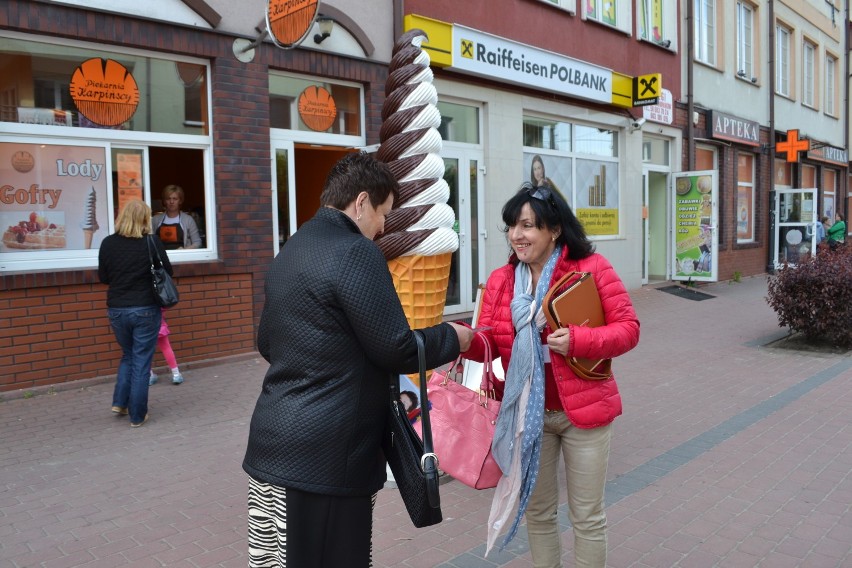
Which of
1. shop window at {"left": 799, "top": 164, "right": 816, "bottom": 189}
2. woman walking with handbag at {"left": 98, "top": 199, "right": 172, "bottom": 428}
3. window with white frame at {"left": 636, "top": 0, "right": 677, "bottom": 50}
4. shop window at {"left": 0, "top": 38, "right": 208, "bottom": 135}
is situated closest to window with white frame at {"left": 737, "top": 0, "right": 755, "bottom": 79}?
window with white frame at {"left": 636, "top": 0, "right": 677, "bottom": 50}

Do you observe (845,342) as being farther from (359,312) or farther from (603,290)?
(359,312)

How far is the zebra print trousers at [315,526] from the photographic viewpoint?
2.31m

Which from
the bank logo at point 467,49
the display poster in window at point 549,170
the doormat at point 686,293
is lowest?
the doormat at point 686,293

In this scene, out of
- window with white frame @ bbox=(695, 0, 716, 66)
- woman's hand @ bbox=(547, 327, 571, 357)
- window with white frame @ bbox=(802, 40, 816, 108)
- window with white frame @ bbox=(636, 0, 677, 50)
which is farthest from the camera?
window with white frame @ bbox=(802, 40, 816, 108)

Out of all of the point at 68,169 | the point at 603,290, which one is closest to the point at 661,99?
the point at 68,169

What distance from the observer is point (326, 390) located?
2.27 m

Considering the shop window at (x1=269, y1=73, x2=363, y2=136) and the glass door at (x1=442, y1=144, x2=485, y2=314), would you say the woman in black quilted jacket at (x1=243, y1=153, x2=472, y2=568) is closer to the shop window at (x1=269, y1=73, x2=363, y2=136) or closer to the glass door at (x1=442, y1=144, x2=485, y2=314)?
the shop window at (x1=269, y1=73, x2=363, y2=136)

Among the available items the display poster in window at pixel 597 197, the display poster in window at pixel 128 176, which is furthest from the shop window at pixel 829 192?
the display poster in window at pixel 128 176

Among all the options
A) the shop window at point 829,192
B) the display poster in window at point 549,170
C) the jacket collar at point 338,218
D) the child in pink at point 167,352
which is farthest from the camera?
the shop window at point 829,192

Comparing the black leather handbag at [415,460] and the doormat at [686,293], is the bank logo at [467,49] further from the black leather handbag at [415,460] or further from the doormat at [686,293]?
the black leather handbag at [415,460]

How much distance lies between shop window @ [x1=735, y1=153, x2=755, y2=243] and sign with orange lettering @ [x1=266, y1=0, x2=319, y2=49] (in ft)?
48.1

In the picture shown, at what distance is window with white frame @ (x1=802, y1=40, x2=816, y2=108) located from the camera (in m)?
23.6

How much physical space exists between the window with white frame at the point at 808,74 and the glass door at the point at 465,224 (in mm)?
16844

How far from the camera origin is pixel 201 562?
12.3 feet
